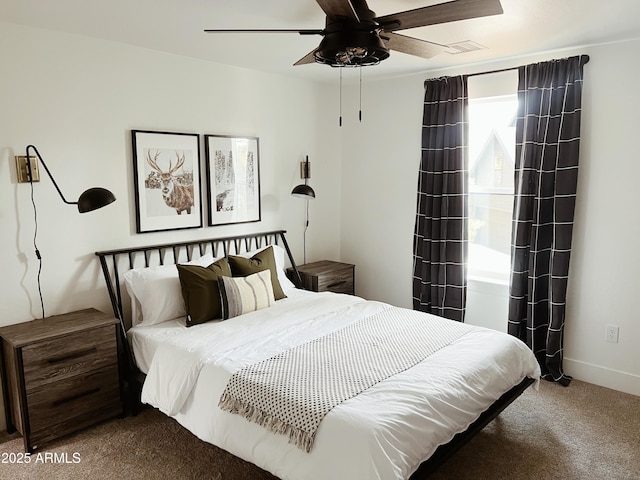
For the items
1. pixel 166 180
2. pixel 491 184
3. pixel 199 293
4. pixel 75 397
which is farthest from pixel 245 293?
pixel 491 184

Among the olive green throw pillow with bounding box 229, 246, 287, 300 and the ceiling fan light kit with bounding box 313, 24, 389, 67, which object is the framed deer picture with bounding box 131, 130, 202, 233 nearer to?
the olive green throw pillow with bounding box 229, 246, 287, 300

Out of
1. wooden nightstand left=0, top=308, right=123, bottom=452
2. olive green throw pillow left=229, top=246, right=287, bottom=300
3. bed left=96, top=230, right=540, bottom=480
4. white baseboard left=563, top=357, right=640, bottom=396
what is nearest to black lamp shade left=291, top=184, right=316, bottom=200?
olive green throw pillow left=229, top=246, right=287, bottom=300

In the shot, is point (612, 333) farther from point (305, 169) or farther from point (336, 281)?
point (305, 169)

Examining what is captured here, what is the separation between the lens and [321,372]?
7.79 feet

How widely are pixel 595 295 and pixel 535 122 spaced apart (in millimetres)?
1343

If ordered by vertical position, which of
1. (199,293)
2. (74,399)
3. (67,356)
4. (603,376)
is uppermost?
Answer: (199,293)

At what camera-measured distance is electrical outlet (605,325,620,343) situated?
3.45m

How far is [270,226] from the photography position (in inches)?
175

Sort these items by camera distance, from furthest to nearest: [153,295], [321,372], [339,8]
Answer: [153,295]
[321,372]
[339,8]

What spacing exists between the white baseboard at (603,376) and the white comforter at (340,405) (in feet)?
3.18

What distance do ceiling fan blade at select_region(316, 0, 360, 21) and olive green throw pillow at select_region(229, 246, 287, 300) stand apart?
198 centimetres

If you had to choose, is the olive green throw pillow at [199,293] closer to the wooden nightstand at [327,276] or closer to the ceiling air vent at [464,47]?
the wooden nightstand at [327,276]

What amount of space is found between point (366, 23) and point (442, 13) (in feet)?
1.10

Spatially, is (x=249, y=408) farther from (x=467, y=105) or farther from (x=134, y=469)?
(x=467, y=105)
